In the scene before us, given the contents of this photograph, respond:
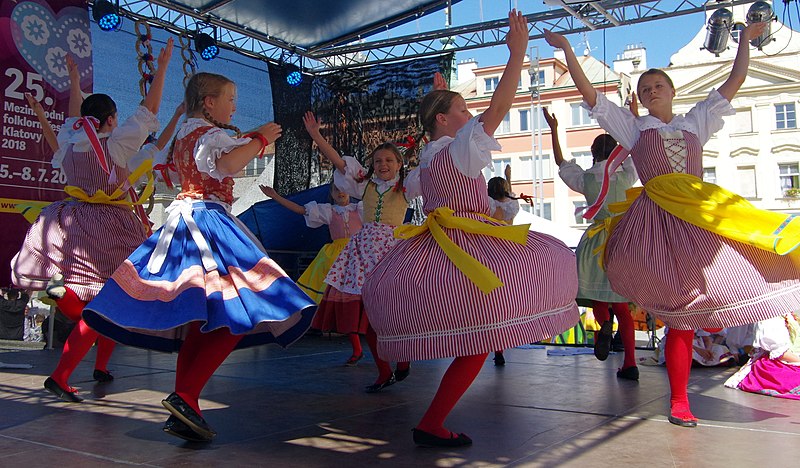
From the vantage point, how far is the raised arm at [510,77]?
8.80 ft

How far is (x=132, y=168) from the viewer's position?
398 cm

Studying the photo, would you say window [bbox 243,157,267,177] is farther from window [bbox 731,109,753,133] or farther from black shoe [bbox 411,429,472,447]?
window [bbox 731,109,753,133]

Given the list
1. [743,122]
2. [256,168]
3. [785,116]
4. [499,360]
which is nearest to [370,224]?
[499,360]

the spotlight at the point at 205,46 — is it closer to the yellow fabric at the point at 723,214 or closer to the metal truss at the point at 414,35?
the metal truss at the point at 414,35

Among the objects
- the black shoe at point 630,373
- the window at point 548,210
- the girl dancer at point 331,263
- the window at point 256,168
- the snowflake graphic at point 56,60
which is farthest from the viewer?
the window at point 548,210

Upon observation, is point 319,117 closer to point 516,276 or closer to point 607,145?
point 607,145

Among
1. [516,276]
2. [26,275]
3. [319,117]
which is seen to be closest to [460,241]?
[516,276]

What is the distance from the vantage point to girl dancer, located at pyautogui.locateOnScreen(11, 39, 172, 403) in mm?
3744

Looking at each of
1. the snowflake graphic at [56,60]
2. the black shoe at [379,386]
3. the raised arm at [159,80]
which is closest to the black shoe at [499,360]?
the black shoe at [379,386]

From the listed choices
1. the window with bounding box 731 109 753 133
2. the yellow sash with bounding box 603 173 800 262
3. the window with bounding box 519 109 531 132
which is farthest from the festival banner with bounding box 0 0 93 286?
the window with bounding box 731 109 753 133

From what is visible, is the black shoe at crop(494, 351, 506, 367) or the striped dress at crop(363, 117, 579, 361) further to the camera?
the black shoe at crop(494, 351, 506, 367)

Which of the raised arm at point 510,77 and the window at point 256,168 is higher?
the window at point 256,168

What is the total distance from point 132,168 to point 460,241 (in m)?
2.13

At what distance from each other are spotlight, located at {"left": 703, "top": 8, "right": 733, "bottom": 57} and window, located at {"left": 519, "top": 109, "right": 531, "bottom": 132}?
→ 73.1 ft
